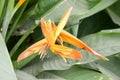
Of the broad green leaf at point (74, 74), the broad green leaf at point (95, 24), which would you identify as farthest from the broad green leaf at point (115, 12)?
the broad green leaf at point (74, 74)

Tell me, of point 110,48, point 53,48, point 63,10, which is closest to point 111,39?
point 110,48

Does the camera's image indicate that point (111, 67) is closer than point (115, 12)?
Yes

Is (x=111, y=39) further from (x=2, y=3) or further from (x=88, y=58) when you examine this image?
(x=2, y=3)

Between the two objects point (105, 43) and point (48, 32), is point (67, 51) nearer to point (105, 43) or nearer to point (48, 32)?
point (48, 32)

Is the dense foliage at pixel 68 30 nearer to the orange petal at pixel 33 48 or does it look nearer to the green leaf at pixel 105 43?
the green leaf at pixel 105 43

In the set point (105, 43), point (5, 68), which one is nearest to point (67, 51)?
point (5, 68)

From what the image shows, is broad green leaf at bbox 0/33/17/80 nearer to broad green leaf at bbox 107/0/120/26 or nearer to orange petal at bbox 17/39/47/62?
orange petal at bbox 17/39/47/62

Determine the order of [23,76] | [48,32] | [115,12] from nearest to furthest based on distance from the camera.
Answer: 1. [48,32]
2. [23,76]
3. [115,12]

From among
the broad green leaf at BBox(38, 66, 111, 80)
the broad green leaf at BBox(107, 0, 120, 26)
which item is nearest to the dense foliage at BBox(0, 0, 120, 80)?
the broad green leaf at BBox(38, 66, 111, 80)
